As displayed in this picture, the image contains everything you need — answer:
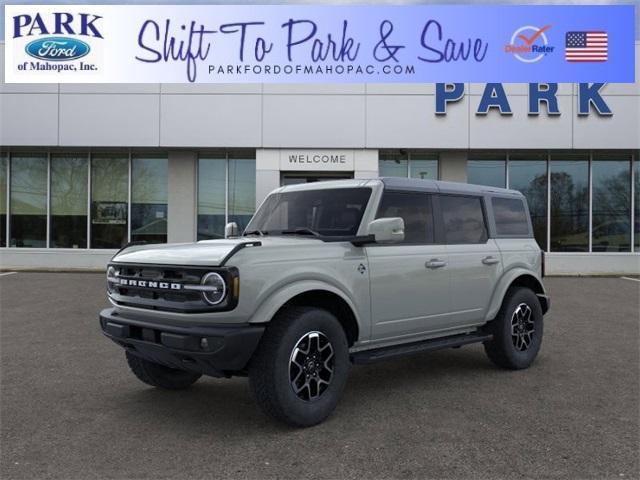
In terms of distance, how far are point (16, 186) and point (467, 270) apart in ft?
53.9

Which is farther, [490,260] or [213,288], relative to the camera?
[490,260]

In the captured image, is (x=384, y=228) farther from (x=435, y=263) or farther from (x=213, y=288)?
(x=213, y=288)

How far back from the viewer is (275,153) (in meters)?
15.9

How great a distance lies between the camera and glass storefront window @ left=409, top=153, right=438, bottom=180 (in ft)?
55.1

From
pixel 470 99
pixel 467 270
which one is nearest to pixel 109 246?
pixel 470 99

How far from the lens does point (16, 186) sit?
1752 centimetres

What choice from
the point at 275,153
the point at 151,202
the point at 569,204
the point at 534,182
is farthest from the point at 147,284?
the point at 569,204

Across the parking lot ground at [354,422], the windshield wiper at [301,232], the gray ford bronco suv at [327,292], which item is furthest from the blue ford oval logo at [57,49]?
the windshield wiper at [301,232]

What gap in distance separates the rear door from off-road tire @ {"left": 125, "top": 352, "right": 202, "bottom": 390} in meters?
2.60

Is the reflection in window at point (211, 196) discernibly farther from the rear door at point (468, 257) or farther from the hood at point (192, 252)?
the hood at point (192, 252)

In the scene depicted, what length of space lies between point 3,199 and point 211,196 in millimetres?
6677

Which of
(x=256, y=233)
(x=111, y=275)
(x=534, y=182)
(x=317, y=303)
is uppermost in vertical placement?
(x=534, y=182)

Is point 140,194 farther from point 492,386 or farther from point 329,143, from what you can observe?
point 492,386

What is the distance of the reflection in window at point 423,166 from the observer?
55.1 ft
